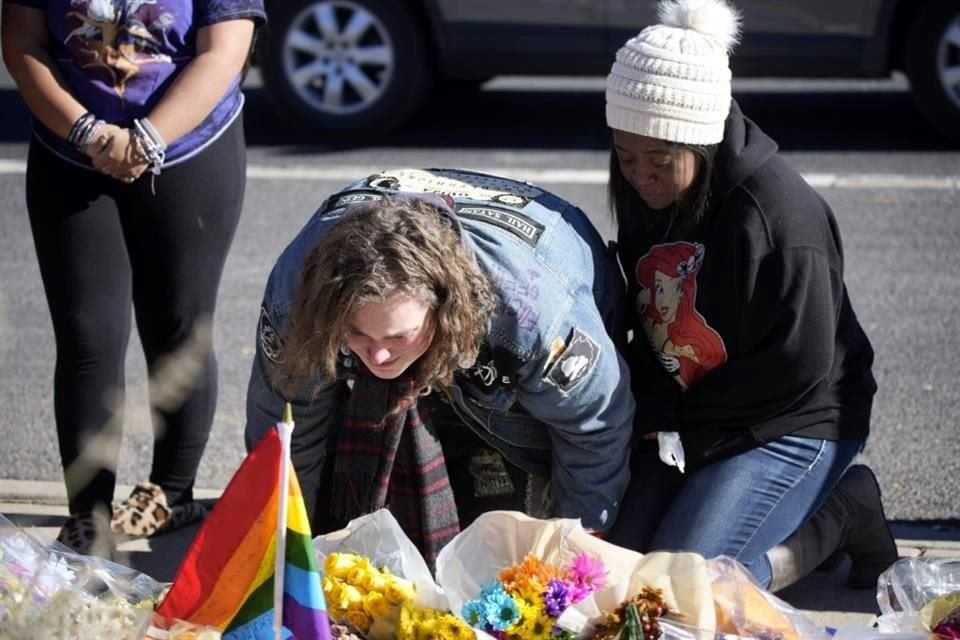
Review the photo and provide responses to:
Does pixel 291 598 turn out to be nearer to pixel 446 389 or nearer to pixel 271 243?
pixel 446 389

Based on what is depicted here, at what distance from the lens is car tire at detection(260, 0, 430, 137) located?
7.27 m

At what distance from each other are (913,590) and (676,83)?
3.37 feet

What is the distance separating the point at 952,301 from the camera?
5086 millimetres

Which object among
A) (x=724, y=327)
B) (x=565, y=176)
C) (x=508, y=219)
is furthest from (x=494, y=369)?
(x=565, y=176)

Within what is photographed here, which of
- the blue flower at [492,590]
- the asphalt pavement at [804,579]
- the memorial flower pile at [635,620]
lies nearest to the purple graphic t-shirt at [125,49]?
the asphalt pavement at [804,579]

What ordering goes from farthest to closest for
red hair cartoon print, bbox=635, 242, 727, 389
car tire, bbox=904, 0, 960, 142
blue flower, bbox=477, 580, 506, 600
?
car tire, bbox=904, 0, 960, 142
red hair cartoon print, bbox=635, 242, 727, 389
blue flower, bbox=477, 580, 506, 600

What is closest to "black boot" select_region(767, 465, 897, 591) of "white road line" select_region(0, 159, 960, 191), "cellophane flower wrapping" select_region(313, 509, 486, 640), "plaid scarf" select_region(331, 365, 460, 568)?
"plaid scarf" select_region(331, 365, 460, 568)

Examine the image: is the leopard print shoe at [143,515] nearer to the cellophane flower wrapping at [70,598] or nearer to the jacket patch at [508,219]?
the cellophane flower wrapping at [70,598]

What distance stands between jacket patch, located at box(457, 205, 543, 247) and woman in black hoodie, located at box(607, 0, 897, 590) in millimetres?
274

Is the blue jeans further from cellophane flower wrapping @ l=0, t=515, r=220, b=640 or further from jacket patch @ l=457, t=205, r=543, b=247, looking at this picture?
cellophane flower wrapping @ l=0, t=515, r=220, b=640

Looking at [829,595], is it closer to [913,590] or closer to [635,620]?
[913,590]

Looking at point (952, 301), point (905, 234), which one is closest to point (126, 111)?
point (952, 301)

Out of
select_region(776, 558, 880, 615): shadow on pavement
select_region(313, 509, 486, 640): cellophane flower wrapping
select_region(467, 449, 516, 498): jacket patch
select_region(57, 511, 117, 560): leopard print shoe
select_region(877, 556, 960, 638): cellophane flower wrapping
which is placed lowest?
select_region(57, 511, 117, 560): leopard print shoe

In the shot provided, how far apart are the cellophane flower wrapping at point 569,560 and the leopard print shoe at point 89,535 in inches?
46.2
